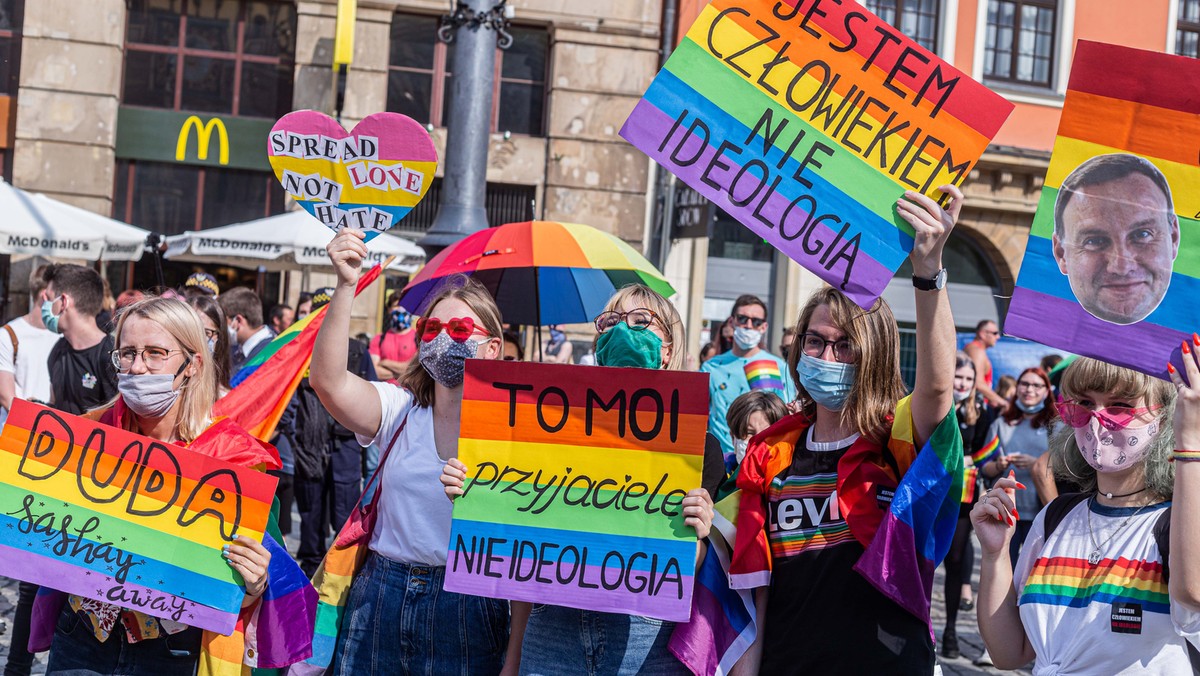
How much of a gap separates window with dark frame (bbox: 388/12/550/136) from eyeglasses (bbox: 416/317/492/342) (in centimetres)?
1386

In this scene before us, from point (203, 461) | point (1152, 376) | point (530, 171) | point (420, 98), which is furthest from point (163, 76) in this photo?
point (1152, 376)

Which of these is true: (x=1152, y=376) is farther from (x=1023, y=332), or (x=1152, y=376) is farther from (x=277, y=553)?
(x=277, y=553)

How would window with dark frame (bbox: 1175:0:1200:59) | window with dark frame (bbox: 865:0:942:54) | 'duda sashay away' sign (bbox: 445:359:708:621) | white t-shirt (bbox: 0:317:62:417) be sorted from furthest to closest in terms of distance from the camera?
window with dark frame (bbox: 1175:0:1200:59)
window with dark frame (bbox: 865:0:942:54)
white t-shirt (bbox: 0:317:62:417)
'duda sashay away' sign (bbox: 445:359:708:621)

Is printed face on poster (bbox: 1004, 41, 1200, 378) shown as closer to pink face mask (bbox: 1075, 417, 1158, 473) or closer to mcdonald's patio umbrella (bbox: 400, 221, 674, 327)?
pink face mask (bbox: 1075, 417, 1158, 473)

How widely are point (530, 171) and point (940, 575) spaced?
9.14 meters

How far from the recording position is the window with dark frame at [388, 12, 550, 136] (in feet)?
56.3

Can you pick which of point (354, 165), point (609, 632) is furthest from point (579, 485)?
point (354, 165)

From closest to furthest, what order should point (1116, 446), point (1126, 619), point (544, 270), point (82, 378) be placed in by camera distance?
point (1126, 619), point (1116, 446), point (82, 378), point (544, 270)

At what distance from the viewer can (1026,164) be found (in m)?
18.9

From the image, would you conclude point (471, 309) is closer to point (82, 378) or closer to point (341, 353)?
point (341, 353)

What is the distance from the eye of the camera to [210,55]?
1683cm

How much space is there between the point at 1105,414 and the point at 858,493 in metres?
0.62

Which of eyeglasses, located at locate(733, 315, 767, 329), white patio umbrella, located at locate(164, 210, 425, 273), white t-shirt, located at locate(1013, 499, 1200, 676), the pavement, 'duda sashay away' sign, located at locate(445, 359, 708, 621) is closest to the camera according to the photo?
white t-shirt, located at locate(1013, 499, 1200, 676)

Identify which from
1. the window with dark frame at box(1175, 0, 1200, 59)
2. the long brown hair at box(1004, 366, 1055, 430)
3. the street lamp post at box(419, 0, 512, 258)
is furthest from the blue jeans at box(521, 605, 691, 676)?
the window with dark frame at box(1175, 0, 1200, 59)
